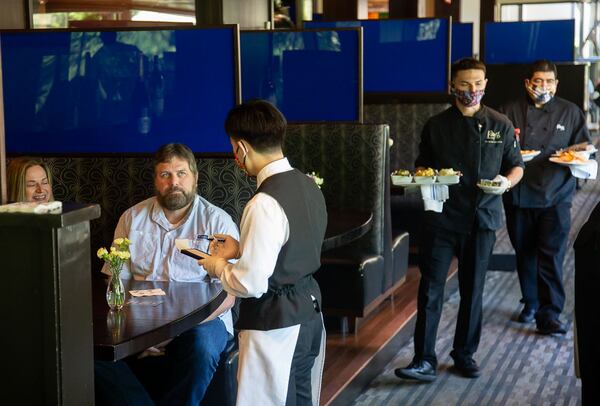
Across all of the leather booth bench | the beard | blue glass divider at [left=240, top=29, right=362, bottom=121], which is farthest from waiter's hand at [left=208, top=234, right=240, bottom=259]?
blue glass divider at [left=240, top=29, right=362, bottom=121]

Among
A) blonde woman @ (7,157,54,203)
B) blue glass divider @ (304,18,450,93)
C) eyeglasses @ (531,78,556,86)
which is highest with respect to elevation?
blue glass divider @ (304,18,450,93)

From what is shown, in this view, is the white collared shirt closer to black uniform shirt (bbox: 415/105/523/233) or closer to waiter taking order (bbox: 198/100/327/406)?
waiter taking order (bbox: 198/100/327/406)

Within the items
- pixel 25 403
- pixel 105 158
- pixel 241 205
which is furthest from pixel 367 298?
pixel 25 403

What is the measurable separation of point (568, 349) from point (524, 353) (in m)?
0.25

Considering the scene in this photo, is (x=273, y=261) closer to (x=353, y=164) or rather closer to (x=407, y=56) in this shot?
(x=353, y=164)

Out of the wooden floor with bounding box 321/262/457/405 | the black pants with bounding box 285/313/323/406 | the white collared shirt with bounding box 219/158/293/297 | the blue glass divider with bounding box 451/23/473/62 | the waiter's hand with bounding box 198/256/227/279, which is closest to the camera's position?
the white collared shirt with bounding box 219/158/293/297

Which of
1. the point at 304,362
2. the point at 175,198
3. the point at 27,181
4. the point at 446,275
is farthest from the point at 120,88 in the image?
the point at 304,362

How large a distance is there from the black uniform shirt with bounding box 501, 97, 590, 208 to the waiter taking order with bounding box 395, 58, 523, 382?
95 cm

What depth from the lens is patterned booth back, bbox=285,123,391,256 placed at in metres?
5.00

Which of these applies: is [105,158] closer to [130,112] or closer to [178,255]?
[130,112]

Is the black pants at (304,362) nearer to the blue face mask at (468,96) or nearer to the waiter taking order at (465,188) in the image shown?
the waiter taking order at (465,188)

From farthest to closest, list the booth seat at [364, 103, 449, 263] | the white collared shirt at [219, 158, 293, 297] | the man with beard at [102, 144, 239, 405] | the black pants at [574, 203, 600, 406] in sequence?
the booth seat at [364, 103, 449, 263] → the man with beard at [102, 144, 239, 405] → the black pants at [574, 203, 600, 406] → the white collared shirt at [219, 158, 293, 297]

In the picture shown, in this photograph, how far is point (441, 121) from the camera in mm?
4348

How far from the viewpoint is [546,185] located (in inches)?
210
